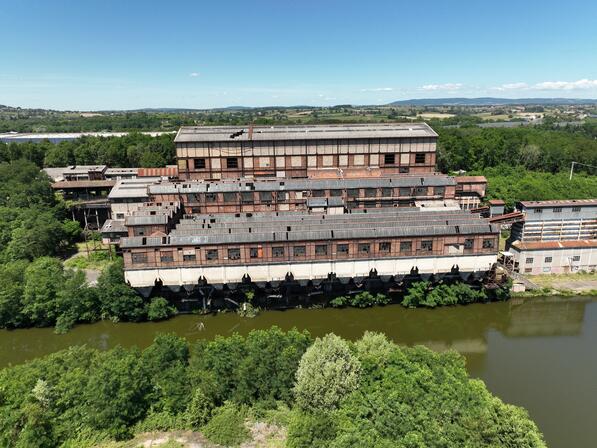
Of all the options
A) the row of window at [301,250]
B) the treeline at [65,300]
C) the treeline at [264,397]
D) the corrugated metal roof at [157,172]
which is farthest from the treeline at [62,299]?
the corrugated metal roof at [157,172]

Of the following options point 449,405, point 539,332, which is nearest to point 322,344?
point 449,405

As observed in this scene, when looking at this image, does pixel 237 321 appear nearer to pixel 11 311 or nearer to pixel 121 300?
pixel 121 300

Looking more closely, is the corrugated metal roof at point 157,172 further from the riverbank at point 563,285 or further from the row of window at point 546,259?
the riverbank at point 563,285

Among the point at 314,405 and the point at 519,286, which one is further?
the point at 519,286

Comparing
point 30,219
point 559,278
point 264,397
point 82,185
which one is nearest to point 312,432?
point 264,397

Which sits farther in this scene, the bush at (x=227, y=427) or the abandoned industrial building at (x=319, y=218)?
the abandoned industrial building at (x=319, y=218)

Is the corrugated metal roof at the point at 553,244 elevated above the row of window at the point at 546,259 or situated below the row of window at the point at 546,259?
above
